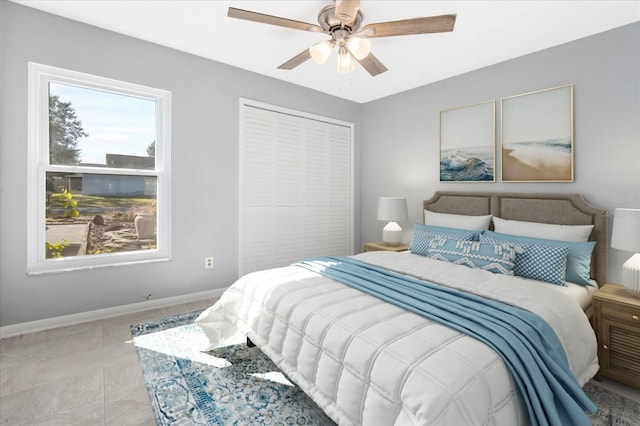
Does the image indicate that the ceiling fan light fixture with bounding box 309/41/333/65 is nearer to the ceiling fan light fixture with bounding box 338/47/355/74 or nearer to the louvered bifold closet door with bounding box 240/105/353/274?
the ceiling fan light fixture with bounding box 338/47/355/74

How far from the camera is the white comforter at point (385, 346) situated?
1.18 meters

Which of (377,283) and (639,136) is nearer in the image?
(377,283)

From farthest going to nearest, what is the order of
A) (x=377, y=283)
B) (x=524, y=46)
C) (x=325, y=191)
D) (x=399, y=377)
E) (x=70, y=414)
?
(x=325, y=191), (x=524, y=46), (x=377, y=283), (x=70, y=414), (x=399, y=377)

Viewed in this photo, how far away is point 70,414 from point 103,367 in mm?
476

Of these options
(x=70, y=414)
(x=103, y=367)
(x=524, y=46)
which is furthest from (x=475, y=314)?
(x=524, y=46)

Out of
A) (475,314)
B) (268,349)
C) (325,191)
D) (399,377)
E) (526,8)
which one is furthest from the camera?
(325,191)

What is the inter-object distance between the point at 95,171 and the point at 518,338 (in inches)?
137

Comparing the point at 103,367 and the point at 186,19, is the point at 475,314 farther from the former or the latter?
the point at 186,19

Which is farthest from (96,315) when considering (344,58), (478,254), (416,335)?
(478,254)

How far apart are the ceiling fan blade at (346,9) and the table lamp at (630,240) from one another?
2240 millimetres

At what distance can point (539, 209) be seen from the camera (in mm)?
2992

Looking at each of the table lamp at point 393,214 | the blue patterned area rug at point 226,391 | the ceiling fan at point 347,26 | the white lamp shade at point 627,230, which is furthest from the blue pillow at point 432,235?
the ceiling fan at point 347,26

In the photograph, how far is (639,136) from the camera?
2.53m

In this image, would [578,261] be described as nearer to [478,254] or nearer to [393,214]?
[478,254]
